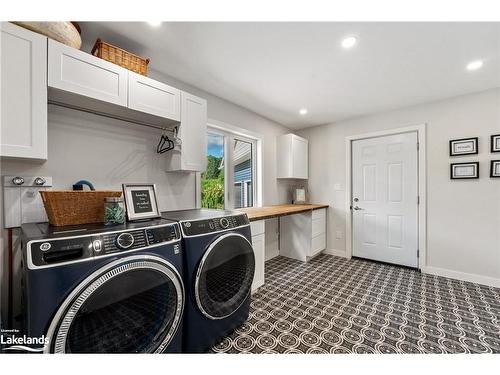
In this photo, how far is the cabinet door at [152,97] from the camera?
1.59 metres

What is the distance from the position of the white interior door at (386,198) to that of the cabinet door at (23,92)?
3.68 metres

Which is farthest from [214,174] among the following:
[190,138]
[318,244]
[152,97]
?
[318,244]

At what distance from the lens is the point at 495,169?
8.12 feet

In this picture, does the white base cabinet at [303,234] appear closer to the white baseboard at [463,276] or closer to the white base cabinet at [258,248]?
the white base cabinet at [258,248]

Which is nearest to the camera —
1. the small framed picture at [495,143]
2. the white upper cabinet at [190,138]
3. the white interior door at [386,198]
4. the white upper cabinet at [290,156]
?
the white upper cabinet at [190,138]

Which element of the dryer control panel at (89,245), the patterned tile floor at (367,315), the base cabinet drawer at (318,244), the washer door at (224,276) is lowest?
the patterned tile floor at (367,315)

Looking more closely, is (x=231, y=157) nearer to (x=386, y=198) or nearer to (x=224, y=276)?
(x=224, y=276)

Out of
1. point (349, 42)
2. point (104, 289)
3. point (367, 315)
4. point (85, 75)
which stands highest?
point (349, 42)

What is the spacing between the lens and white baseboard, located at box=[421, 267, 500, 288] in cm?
250

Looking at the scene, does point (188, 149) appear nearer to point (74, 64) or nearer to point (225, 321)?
point (74, 64)

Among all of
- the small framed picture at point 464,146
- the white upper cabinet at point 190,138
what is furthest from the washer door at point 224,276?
the small framed picture at point 464,146

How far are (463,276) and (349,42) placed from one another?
121 inches

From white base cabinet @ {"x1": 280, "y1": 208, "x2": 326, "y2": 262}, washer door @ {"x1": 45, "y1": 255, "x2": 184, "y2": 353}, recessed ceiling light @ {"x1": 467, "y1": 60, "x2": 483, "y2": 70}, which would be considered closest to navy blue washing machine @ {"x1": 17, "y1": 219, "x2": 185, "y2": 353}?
washer door @ {"x1": 45, "y1": 255, "x2": 184, "y2": 353}
